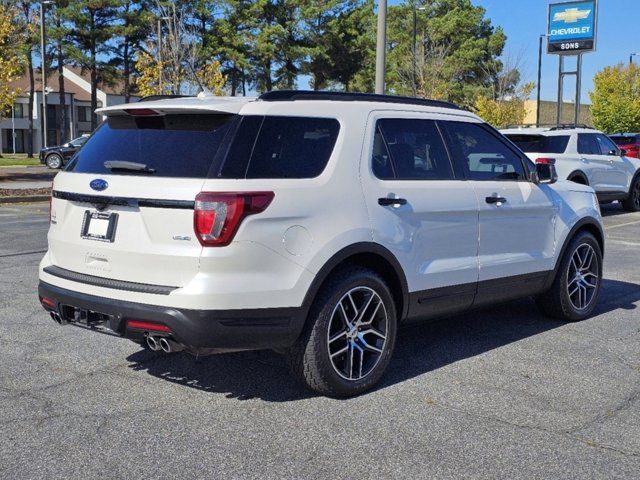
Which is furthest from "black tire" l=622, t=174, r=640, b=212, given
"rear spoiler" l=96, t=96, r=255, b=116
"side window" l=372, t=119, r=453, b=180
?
"rear spoiler" l=96, t=96, r=255, b=116

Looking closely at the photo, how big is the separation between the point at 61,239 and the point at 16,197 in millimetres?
15544

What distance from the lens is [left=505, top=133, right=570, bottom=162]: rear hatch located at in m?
15.0

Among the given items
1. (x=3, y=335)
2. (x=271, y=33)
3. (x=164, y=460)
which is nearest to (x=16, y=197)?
(x=3, y=335)

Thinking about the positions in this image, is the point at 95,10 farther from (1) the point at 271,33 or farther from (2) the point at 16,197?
(2) the point at 16,197

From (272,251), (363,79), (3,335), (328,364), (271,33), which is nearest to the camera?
(272,251)

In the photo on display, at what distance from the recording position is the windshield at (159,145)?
4223 millimetres

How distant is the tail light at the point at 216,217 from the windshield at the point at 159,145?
0.18 m

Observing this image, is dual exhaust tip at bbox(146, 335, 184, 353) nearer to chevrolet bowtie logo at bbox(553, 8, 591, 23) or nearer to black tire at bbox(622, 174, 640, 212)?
black tire at bbox(622, 174, 640, 212)

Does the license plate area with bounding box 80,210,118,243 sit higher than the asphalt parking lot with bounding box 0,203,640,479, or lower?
higher

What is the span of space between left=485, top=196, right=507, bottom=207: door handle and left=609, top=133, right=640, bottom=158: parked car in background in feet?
54.1

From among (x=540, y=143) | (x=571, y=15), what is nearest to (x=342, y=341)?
(x=540, y=143)

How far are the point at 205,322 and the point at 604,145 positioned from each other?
14296mm

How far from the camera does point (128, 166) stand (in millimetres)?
4383

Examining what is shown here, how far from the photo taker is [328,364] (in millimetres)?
4496
